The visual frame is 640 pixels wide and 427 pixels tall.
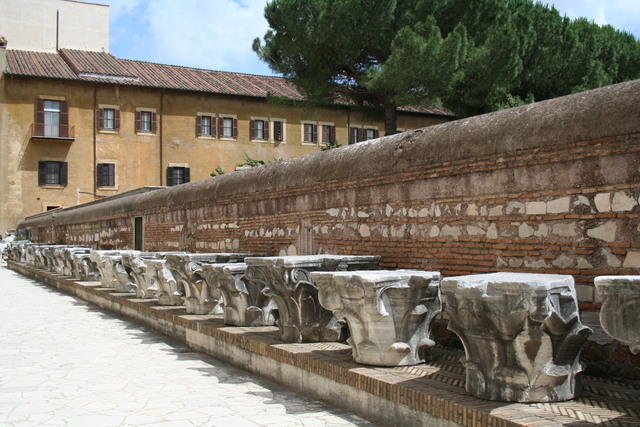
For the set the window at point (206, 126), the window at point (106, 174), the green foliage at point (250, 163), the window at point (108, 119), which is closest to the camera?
the green foliage at point (250, 163)

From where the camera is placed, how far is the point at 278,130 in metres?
36.7

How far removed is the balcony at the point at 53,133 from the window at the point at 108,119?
1436 mm

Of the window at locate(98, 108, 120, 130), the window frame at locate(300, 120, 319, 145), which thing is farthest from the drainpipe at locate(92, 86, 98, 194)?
the window frame at locate(300, 120, 319, 145)

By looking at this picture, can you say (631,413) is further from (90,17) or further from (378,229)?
(90,17)

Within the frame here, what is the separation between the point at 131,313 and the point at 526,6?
1964cm

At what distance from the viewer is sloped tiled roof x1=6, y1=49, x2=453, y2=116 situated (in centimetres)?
3316

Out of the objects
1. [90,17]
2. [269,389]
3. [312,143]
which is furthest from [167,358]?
[90,17]

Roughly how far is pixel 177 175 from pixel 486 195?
102 ft

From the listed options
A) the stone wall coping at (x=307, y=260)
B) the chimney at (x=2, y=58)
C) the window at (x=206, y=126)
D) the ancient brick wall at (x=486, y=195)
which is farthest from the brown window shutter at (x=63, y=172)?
the stone wall coping at (x=307, y=260)

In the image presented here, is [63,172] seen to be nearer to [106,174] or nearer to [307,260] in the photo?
[106,174]

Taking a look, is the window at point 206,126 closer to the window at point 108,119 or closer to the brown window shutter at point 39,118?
the window at point 108,119

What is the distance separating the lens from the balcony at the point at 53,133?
32.2 meters

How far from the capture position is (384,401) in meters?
4.10

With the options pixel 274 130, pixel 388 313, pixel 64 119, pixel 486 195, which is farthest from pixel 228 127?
pixel 388 313
